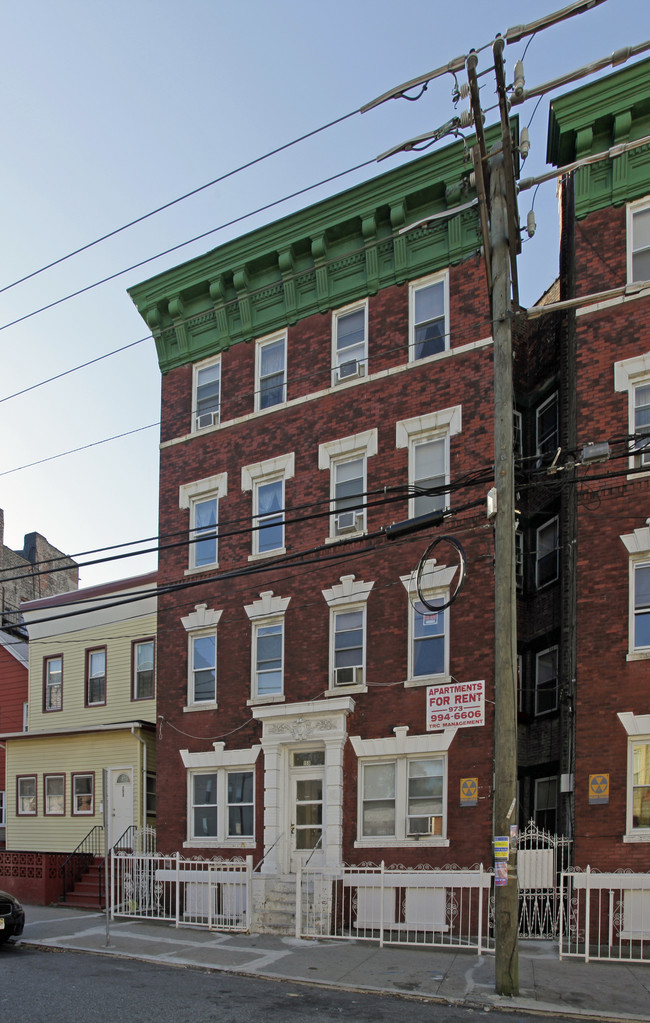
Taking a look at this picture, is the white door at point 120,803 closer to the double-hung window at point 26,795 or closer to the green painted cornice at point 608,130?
the double-hung window at point 26,795

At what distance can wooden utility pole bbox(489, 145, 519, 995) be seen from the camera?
37.4ft

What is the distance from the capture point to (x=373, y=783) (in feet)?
59.9

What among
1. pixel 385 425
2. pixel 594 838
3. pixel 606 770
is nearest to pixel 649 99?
pixel 385 425

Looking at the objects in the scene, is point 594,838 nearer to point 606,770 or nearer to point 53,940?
point 606,770

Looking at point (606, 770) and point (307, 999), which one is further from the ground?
point (606, 770)

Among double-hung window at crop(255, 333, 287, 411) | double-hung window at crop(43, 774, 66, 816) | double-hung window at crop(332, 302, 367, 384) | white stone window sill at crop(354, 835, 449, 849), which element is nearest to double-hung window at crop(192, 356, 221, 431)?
double-hung window at crop(255, 333, 287, 411)

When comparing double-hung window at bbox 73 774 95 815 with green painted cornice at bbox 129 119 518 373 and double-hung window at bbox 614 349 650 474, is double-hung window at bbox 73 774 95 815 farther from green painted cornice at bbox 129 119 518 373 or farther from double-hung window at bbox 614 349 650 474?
double-hung window at bbox 614 349 650 474

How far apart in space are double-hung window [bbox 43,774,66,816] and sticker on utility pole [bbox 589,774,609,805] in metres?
15.1

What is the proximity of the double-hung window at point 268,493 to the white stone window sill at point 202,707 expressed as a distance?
3324mm

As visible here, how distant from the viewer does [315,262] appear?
2095 cm

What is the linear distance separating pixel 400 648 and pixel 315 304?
7.87 metres

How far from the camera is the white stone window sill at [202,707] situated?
20.9 m

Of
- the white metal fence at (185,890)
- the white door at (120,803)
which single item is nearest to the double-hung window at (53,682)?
the white door at (120,803)

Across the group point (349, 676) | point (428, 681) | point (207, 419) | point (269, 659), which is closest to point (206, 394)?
point (207, 419)
